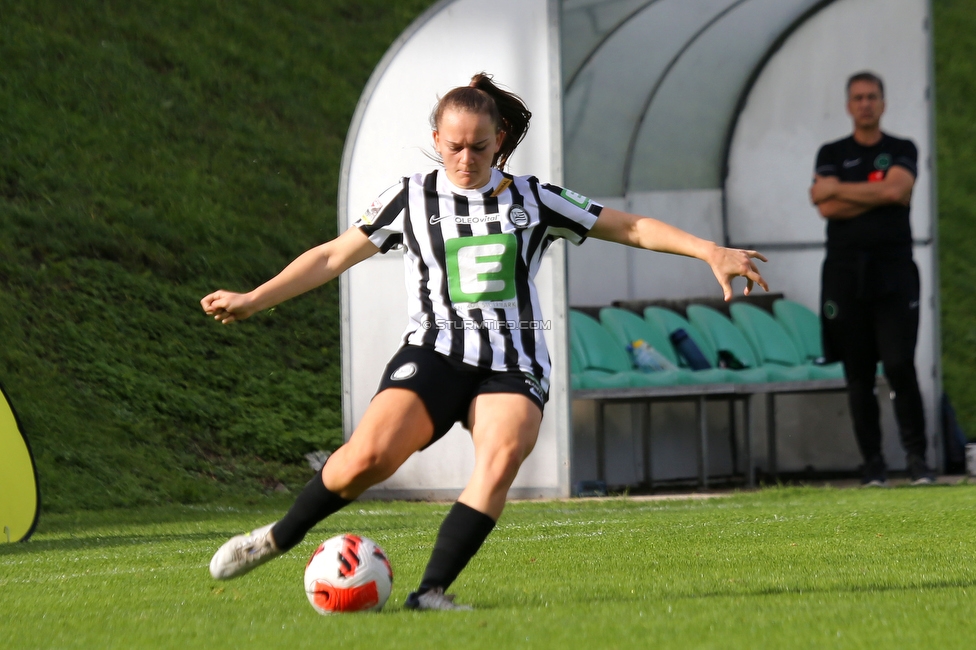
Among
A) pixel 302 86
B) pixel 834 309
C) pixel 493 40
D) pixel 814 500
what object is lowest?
pixel 814 500

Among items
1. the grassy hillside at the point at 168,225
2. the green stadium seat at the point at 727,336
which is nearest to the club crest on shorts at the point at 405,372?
the grassy hillside at the point at 168,225

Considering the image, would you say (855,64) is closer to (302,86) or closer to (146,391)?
(146,391)

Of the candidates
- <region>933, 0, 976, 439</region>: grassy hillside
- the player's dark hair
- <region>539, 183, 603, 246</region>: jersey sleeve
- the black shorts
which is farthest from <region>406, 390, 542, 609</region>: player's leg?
<region>933, 0, 976, 439</region>: grassy hillside

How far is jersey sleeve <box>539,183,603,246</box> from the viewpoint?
475cm

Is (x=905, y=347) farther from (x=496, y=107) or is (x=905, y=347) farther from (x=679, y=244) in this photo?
(x=496, y=107)

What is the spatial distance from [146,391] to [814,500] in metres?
6.17

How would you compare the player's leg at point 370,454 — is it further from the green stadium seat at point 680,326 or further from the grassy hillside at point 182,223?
the green stadium seat at point 680,326

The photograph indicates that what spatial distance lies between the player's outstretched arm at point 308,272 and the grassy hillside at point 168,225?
228 inches

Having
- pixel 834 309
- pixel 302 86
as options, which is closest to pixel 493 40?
pixel 834 309

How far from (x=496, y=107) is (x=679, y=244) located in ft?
2.60

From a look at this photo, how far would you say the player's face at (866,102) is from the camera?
1007cm

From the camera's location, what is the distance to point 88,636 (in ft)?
13.6

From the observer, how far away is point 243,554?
4.57m

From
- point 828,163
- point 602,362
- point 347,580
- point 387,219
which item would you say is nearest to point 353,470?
point 347,580
